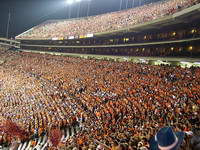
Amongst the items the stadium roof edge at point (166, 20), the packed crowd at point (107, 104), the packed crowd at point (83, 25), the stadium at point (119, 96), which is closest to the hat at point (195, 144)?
the stadium at point (119, 96)

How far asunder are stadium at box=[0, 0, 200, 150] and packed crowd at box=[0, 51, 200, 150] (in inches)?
1.2

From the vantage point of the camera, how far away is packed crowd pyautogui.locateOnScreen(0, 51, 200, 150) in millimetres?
7477

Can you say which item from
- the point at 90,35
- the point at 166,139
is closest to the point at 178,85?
the point at 166,139

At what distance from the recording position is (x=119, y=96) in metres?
13.5

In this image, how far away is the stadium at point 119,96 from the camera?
7203 mm

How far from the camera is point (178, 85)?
1280cm

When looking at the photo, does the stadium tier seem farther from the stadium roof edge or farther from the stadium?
the stadium

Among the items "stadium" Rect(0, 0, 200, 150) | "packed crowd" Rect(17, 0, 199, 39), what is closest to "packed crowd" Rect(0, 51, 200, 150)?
"stadium" Rect(0, 0, 200, 150)

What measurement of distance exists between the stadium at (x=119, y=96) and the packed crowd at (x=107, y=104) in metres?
0.03

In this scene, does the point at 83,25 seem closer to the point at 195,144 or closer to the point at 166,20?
the point at 166,20

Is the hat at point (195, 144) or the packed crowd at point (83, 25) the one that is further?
the packed crowd at point (83, 25)

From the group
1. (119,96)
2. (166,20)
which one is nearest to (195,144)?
(119,96)

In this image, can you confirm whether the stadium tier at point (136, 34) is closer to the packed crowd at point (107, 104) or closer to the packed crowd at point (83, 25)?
the packed crowd at point (83, 25)

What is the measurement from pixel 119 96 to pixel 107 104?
4.38ft
